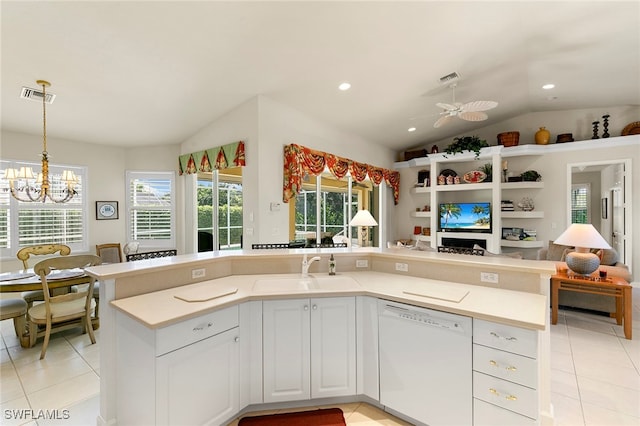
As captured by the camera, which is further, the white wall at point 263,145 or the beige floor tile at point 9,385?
the white wall at point 263,145

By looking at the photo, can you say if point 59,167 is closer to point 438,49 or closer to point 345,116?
point 345,116

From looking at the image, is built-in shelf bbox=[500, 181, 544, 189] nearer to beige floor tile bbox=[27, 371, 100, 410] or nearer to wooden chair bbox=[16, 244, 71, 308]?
beige floor tile bbox=[27, 371, 100, 410]

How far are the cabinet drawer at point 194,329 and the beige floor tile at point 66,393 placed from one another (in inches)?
52.3

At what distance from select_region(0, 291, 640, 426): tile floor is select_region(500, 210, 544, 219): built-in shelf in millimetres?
2928

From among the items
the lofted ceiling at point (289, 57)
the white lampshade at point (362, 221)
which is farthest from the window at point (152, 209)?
the white lampshade at point (362, 221)

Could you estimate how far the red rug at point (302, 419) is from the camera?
194 cm

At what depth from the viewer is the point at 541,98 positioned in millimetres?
5402

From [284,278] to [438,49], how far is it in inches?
124

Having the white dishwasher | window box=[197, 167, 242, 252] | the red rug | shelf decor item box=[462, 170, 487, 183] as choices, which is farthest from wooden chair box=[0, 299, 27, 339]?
shelf decor item box=[462, 170, 487, 183]

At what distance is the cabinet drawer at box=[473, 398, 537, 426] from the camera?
60.3 inches

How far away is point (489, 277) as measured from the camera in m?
2.14

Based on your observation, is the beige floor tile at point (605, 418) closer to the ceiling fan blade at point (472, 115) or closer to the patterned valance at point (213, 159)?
the ceiling fan blade at point (472, 115)

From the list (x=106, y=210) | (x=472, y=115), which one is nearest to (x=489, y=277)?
(x=472, y=115)

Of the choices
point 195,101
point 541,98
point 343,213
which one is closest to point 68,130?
point 195,101
